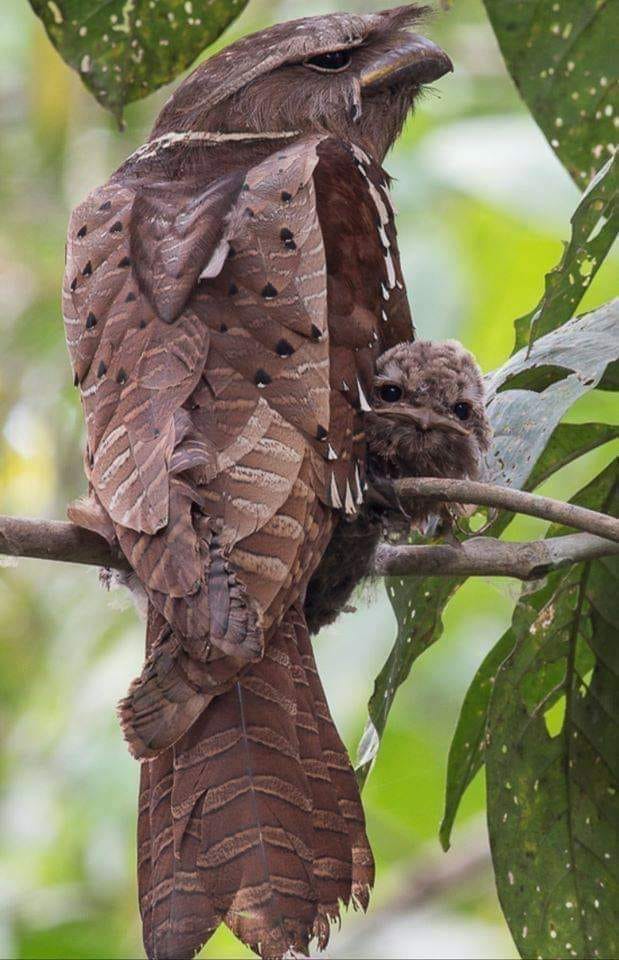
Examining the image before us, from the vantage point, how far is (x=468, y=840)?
4.84 meters

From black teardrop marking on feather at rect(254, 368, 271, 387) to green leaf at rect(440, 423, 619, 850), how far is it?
519mm

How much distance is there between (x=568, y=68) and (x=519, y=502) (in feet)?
3.73

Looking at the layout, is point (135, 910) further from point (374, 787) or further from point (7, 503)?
point (7, 503)

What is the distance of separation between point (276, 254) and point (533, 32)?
2.45ft

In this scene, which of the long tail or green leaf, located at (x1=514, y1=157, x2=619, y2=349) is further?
green leaf, located at (x1=514, y1=157, x2=619, y2=349)

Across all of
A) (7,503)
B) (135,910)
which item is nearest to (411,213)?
(7,503)

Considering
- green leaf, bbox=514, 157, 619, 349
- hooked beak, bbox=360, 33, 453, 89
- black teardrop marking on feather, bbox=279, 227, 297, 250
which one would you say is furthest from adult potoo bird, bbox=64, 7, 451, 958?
hooked beak, bbox=360, 33, 453, 89

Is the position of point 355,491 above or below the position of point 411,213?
below

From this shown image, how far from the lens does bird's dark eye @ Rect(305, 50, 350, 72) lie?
10.4 ft

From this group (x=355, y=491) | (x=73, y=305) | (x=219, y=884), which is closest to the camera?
(x=219, y=884)

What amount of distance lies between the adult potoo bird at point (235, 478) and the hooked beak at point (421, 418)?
14cm

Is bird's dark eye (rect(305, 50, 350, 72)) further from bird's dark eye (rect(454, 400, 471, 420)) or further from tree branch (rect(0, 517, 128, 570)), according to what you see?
tree branch (rect(0, 517, 128, 570))

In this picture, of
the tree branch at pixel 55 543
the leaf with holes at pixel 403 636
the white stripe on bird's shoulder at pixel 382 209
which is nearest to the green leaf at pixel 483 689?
the leaf with holes at pixel 403 636

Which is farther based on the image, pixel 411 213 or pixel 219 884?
pixel 411 213
